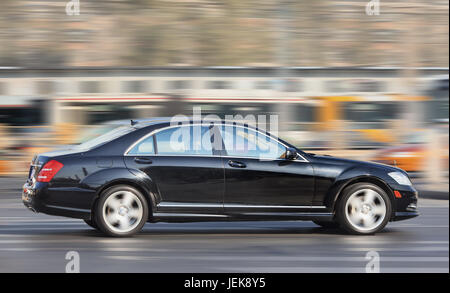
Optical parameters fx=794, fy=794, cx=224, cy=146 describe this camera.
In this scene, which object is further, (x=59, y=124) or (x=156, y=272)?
(x=59, y=124)

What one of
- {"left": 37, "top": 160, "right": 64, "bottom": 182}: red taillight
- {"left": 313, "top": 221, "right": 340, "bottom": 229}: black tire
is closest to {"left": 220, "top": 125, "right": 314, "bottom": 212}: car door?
{"left": 313, "top": 221, "right": 340, "bottom": 229}: black tire

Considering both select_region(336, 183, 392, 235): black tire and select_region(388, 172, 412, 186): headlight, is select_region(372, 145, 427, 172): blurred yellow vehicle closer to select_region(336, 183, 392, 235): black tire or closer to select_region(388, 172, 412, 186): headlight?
select_region(388, 172, 412, 186): headlight

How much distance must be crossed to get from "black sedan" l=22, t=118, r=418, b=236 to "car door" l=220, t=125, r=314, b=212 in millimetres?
11

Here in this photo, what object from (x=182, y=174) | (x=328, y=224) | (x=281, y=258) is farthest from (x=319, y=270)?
(x=328, y=224)

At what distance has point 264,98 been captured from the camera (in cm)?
2930

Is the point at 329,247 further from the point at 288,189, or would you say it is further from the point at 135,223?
the point at 135,223

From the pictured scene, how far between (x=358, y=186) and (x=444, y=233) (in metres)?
1.30

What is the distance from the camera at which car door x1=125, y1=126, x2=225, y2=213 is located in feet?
28.0

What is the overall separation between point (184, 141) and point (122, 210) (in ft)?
3.33

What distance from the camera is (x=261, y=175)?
8664 mm

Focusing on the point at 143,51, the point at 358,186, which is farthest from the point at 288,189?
the point at 143,51

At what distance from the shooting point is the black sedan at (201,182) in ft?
27.6

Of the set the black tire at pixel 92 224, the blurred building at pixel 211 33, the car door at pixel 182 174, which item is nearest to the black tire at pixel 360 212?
the car door at pixel 182 174
